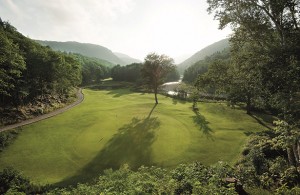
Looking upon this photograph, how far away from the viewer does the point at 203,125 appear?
46.6 metres

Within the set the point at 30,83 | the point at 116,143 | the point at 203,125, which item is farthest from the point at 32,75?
the point at 203,125

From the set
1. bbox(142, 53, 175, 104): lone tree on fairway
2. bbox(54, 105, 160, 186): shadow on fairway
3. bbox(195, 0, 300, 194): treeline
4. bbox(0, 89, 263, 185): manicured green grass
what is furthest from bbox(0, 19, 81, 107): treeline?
bbox(195, 0, 300, 194): treeline

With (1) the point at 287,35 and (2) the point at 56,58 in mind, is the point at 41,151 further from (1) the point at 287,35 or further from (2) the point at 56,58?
(2) the point at 56,58

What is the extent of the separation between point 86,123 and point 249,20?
131ft

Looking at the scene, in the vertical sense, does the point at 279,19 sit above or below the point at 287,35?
above

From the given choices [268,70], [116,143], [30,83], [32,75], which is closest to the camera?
[268,70]

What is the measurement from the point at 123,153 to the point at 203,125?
2116 cm

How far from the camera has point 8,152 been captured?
110 ft

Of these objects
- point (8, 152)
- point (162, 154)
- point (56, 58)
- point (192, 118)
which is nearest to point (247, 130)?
point (192, 118)

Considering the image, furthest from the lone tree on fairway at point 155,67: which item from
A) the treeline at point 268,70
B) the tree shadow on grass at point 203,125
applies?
the treeline at point 268,70

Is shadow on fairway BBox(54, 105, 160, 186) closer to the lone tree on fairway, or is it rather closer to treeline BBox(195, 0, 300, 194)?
treeline BBox(195, 0, 300, 194)

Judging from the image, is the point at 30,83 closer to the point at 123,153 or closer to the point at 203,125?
the point at 123,153

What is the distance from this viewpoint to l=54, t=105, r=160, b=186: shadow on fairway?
27578 mm

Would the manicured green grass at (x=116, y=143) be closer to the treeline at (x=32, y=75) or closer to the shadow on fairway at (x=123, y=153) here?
the shadow on fairway at (x=123, y=153)
